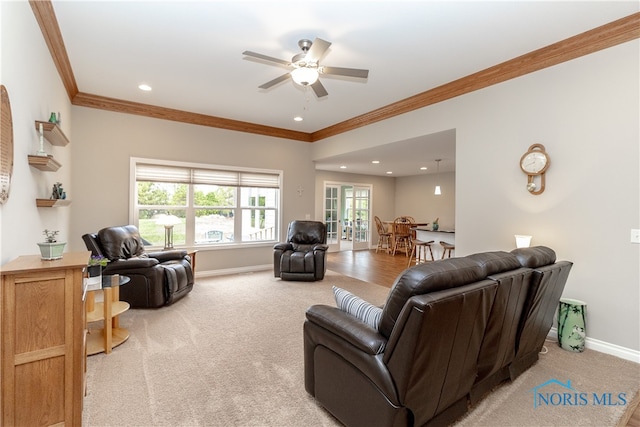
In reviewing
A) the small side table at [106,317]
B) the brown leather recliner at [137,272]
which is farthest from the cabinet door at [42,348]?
the brown leather recliner at [137,272]

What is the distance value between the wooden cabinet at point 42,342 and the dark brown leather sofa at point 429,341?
131 centimetres

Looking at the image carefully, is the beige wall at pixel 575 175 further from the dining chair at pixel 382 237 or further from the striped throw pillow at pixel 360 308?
the dining chair at pixel 382 237

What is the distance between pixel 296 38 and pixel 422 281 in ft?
8.31

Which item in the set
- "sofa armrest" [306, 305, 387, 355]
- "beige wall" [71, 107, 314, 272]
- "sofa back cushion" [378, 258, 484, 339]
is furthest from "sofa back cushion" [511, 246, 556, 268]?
"beige wall" [71, 107, 314, 272]

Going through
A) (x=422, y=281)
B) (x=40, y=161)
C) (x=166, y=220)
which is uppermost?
(x=40, y=161)

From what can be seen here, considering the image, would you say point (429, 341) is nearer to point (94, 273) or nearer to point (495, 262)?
point (495, 262)

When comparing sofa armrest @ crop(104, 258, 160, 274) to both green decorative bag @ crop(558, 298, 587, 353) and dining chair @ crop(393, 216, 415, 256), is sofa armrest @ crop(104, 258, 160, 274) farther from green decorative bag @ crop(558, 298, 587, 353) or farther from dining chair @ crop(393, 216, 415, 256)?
dining chair @ crop(393, 216, 415, 256)

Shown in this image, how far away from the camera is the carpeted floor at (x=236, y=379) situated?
1.88 meters

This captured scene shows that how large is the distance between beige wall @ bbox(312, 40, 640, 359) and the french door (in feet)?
18.6

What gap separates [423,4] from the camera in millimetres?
2381

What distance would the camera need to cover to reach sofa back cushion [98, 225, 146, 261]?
3.73m

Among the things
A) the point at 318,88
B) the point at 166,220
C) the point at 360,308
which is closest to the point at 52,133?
the point at 166,220

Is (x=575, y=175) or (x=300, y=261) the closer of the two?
(x=575, y=175)

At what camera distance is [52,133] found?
2727 mm
